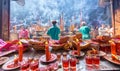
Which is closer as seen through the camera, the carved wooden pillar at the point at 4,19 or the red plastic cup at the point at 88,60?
the red plastic cup at the point at 88,60

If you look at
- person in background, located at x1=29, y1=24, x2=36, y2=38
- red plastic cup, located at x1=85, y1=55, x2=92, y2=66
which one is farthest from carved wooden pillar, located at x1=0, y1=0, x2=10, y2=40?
red plastic cup, located at x1=85, y1=55, x2=92, y2=66

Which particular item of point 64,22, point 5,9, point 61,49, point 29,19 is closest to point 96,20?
point 64,22

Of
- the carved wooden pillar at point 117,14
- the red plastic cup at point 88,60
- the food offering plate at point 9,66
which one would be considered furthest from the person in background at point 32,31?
the red plastic cup at point 88,60

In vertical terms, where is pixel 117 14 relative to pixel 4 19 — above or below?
above

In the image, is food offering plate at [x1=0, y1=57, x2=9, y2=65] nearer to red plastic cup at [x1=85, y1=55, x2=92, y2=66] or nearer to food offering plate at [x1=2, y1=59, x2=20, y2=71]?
food offering plate at [x1=2, y1=59, x2=20, y2=71]

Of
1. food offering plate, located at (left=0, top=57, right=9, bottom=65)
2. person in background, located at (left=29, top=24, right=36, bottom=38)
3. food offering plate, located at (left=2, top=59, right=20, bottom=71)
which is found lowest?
food offering plate, located at (left=2, top=59, right=20, bottom=71)

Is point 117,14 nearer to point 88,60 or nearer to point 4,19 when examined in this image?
point 4,19

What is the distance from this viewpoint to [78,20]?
320 inches

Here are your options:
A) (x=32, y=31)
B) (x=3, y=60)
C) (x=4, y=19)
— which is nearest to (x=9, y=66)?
(x=3, y=60)

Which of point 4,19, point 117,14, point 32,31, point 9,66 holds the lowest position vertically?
point 9,66

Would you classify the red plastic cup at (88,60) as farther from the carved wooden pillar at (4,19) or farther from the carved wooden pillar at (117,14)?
the carved wooden pillar at (4,19)

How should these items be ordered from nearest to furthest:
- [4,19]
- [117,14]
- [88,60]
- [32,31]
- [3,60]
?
[88,60], [3,60], [117,14], [4,19], [32,31]

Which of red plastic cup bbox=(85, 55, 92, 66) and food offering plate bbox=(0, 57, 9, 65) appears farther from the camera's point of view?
food offering plate bbox=(0, 57, 9, 65)

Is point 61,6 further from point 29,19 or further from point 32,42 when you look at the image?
point 32,42
